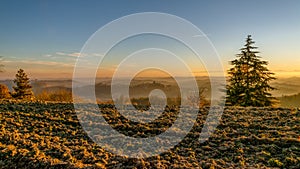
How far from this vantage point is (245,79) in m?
31.5

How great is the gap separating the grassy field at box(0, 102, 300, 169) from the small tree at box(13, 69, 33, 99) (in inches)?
1205

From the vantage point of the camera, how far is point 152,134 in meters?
11.3

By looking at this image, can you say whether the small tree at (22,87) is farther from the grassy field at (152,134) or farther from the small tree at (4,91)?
the grassy field at (152,134)

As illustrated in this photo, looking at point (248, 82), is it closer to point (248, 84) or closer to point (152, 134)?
point (248, 84)

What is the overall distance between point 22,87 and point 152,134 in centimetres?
3884

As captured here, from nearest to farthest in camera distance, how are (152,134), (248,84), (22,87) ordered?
1. (152,134)
2. (248,84)
3. (22,87)

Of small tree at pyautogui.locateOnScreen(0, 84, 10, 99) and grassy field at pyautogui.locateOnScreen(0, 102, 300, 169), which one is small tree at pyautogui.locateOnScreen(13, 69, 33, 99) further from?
grassy field at pyautogui.locateOnScreen(0, 102, 300, 169)

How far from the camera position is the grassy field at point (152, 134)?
8.18m

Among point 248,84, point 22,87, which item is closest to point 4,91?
point 22,87

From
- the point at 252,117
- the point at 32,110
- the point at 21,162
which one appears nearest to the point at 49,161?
the point at 21,162

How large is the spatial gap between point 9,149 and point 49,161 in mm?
2019

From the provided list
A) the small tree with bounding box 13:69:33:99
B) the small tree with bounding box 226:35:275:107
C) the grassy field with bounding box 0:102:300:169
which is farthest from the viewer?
the small tree with bounding box 13:69:33:99

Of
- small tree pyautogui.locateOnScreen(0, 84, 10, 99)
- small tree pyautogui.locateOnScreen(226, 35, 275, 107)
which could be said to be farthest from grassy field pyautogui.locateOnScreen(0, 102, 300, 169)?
small tree pyautogui.locateOnScreen(0, 84, 10, 99)

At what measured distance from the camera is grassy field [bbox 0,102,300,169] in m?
8.18
